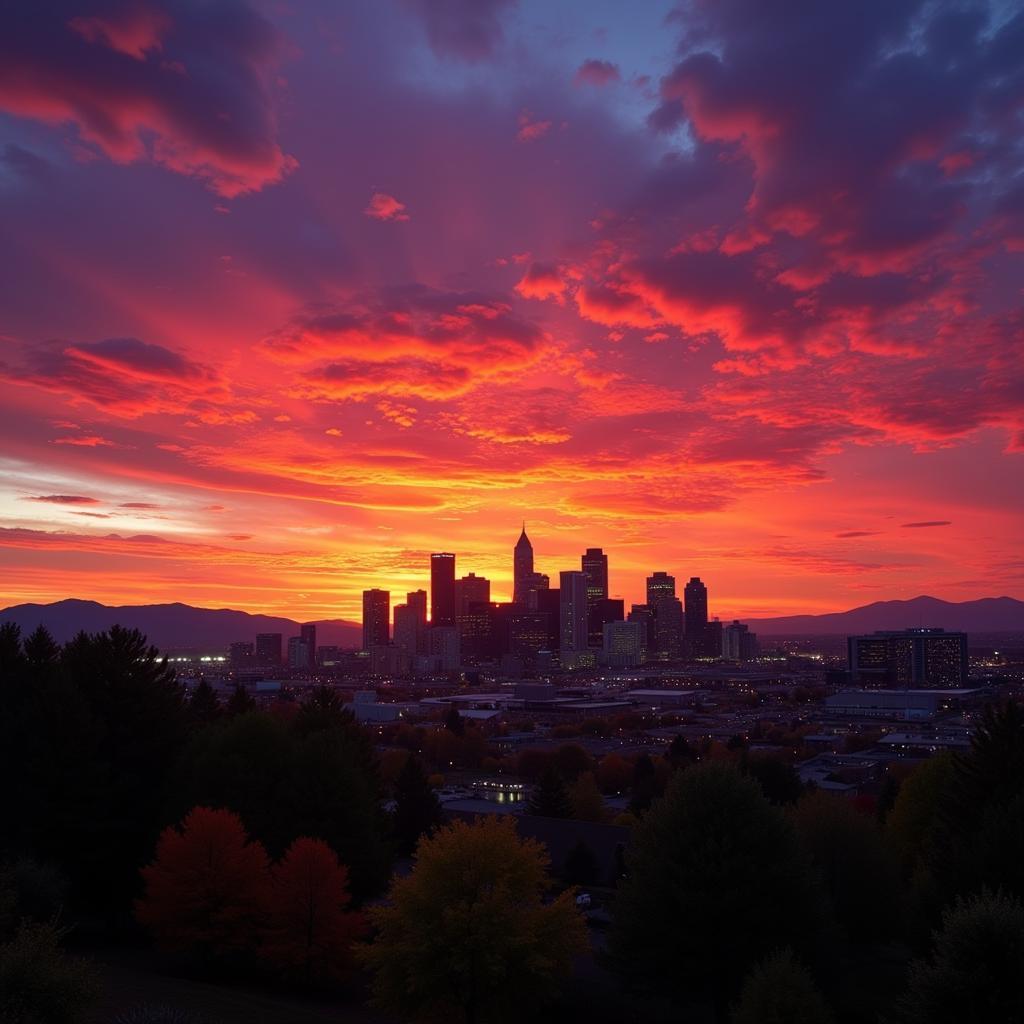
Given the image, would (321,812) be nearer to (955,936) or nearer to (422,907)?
(422,907)

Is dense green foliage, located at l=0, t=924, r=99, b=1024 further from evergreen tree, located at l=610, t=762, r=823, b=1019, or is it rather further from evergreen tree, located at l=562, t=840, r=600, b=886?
evergreen tree, located at l=562, t=840, r=600, b=886

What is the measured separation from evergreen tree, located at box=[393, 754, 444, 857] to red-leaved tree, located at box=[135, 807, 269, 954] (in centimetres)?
2798

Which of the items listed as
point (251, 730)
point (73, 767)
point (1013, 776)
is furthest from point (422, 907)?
point (1013, 776)

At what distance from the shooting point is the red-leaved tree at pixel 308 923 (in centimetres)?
3181

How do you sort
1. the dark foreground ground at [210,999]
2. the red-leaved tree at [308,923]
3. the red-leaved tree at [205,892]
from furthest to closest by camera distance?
the red-leaved tree at [205,892] → the red-leaved tree at [308,923] → the dark foreground ground at [210,999]

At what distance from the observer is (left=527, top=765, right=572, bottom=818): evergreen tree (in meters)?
64.9

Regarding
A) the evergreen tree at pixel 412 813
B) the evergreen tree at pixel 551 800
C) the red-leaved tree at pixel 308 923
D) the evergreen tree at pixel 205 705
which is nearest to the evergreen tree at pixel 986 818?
the red-leaved tree at pixel 308 923

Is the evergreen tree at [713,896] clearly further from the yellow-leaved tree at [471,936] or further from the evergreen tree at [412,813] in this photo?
the evergreen tree at [412,813]

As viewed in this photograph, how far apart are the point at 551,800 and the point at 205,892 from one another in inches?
1425

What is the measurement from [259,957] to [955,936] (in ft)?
76.7

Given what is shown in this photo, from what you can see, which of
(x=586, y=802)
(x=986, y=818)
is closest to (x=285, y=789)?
(x=986, y=818)

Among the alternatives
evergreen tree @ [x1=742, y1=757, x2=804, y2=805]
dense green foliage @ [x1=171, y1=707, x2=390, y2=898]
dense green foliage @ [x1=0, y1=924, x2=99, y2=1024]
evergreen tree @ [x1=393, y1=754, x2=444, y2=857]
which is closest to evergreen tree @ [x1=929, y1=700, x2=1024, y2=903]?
dense green foliage @ [x1=171, y1=707, x2=390, y2=898]

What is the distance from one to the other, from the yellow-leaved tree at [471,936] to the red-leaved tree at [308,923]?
477 cm

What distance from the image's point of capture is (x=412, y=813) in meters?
60.7
